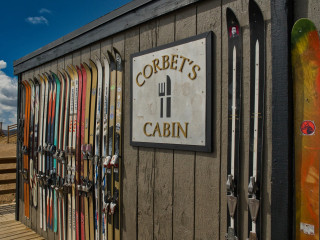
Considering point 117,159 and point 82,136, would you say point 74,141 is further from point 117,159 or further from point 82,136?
point 117,159

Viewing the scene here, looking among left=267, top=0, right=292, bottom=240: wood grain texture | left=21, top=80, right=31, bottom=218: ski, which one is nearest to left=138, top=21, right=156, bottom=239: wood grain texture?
left=267, top=0, right=292, bottom=240: wood grain texture

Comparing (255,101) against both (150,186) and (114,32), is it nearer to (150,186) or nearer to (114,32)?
(150,186)

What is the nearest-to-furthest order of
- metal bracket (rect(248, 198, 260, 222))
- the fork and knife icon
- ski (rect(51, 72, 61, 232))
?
1. metal bracket (rect(248, 198, 260, 222))
2. the fork and knife icon
3. ski (rect(51, 72, 61, 232))

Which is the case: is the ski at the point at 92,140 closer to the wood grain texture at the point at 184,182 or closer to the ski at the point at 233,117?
the wood grain texture at the point at 184,182

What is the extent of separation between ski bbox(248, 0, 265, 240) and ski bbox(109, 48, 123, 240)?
115 cm

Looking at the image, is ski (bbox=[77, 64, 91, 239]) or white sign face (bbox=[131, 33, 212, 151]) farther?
ski (bbox=[77, 64, 91, 239])

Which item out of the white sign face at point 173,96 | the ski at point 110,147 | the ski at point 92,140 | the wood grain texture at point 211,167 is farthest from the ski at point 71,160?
the wood grain texture at point 211,167

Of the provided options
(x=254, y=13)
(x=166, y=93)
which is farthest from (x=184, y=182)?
(x=254, y=13)

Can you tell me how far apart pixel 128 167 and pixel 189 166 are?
0.64m

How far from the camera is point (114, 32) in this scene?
2.38 m

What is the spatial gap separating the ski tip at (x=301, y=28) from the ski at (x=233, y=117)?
0.28m

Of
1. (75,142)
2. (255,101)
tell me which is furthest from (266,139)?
(75,142)

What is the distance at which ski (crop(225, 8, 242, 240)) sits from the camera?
4.99 ft

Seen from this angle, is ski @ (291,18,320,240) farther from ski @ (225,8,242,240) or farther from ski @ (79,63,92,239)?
ski @ (79,63,92,239)
